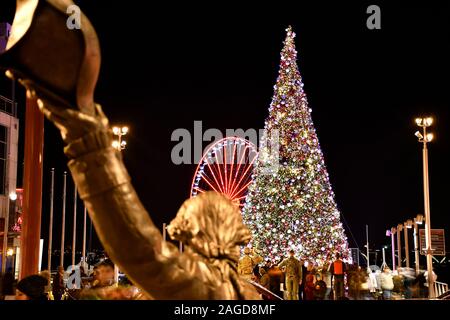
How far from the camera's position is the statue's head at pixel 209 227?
8.44 feet

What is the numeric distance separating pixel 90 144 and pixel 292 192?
1060 inches

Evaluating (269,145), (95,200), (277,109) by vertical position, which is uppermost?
(277,109)

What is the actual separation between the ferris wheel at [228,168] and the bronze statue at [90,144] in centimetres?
2760

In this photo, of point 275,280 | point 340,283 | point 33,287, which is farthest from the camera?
point 340,283

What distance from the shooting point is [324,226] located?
28.2m

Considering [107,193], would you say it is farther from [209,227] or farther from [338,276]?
[338,276]

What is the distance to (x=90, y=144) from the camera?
203 cm

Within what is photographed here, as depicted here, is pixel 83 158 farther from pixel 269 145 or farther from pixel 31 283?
pixel 269 145

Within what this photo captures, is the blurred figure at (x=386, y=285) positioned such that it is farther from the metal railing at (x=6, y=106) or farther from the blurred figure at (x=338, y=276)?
the metal railing at (x=6, y=106)

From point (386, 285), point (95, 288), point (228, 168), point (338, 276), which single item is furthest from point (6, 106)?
point (95, 288)

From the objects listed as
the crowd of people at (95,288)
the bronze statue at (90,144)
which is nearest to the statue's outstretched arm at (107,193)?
the bronze statue at (90,144)
